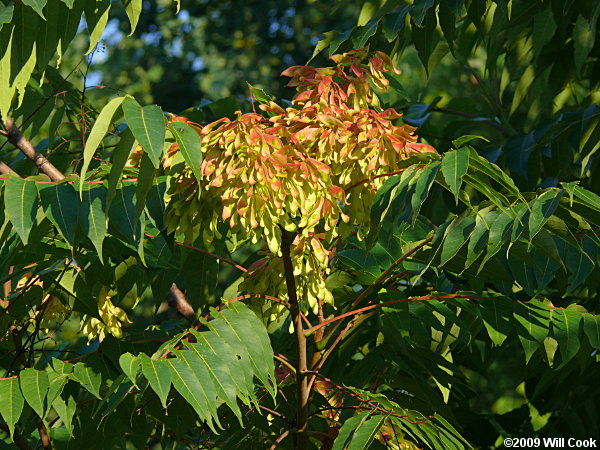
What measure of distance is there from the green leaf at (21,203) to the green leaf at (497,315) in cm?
97

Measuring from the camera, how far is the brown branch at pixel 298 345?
168 centimetres

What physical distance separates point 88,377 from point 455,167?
3.02 feet

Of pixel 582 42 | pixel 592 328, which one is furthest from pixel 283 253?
pixel 582 42

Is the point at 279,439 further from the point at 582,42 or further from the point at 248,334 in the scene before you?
the point at 582,42

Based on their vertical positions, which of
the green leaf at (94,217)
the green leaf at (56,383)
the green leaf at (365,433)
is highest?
the green leaf at (94,217)

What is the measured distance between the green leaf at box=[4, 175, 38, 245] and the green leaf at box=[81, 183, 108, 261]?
101mm

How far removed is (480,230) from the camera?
5.24 feet

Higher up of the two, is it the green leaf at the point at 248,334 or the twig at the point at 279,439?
the green leaf at the point at 248,334

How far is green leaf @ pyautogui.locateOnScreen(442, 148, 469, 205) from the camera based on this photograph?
1494 millimetres

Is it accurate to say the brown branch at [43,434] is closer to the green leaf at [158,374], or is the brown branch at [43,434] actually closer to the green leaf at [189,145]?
the green leaf at [158,374]

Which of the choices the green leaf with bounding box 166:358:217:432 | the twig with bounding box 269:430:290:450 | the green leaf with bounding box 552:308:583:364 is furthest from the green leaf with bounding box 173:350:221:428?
the green leaf with bounding box 552:308:583:364

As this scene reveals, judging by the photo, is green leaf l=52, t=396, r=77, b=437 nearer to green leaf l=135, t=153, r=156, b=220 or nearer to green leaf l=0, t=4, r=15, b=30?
green leaf l=135, t=153, r=156, b=220

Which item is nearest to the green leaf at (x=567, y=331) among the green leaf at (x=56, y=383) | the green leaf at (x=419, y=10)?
the green leaf at (x=419, y=10)

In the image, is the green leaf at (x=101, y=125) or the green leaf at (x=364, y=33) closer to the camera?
the green leaf at (x=101, y=125)
